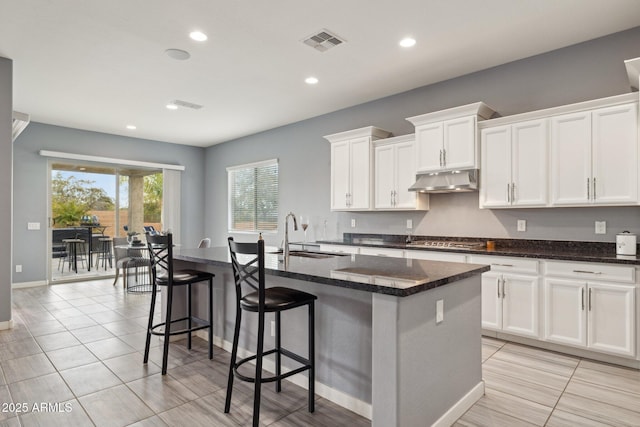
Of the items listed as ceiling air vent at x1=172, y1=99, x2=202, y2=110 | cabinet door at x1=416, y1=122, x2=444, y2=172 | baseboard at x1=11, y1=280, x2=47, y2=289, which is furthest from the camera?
baseboard at x1=11, y1=280, x2=47, y2=289

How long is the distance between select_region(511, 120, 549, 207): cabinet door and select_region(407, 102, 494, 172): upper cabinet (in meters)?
0.39

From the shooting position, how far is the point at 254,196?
744cm

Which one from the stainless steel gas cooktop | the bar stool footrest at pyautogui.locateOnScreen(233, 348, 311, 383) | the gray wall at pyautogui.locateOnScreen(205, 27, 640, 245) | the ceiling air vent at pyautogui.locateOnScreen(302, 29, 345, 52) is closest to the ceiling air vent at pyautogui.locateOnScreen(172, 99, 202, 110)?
the gray wall at pyautogui.locateOnScreen(205, 27, 640, 245)

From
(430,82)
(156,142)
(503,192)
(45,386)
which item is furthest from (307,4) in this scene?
(156,142)

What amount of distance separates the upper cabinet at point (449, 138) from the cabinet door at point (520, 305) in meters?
1.28

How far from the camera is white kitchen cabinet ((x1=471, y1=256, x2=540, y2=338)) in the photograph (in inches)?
132

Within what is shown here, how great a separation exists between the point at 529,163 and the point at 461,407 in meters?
2.49

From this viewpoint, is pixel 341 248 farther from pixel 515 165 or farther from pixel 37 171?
pixel 37 171

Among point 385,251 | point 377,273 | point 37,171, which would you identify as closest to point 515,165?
point 385,251

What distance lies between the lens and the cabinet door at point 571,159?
331cm

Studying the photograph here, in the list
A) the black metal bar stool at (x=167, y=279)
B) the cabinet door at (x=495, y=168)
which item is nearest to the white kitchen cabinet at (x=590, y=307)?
the cabinet door at (x=495, y=168)

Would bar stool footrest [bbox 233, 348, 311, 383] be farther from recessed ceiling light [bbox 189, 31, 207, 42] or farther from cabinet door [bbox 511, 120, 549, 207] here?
recessed ceiling light [bbox 189, 31, 207, 42]

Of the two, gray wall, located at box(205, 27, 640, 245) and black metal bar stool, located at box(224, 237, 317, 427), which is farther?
gray wall, located at box(205, 27, 640, 245)

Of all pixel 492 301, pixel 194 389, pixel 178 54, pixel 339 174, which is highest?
pixel 178 54
